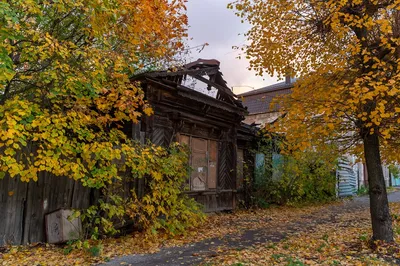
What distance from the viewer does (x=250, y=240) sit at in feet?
23.3

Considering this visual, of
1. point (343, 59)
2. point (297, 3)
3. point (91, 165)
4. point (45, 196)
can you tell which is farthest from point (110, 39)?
point (343, 59)

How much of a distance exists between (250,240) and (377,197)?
2.78 meters

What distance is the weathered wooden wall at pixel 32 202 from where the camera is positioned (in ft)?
18.5

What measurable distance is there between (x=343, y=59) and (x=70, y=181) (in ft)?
20.6

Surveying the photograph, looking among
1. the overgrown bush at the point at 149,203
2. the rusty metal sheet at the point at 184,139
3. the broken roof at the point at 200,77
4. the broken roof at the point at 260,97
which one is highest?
the broken roof at the point at 260,97

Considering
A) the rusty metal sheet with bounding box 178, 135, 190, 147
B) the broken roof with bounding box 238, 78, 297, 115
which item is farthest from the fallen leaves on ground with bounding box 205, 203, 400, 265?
the broken roof with bounding box 238, 78, 297, 115

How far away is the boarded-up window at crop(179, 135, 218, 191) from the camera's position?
995 cm

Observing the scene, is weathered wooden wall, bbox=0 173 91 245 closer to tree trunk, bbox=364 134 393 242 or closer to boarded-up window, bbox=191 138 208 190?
boarded-up window, bbox=191 138 208 190

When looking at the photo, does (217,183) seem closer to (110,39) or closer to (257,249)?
(257,249)

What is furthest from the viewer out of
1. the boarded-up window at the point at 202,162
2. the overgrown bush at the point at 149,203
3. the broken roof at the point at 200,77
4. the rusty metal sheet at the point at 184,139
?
the boarded-up window at the point at 202,162

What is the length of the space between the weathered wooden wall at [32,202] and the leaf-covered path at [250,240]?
178cm

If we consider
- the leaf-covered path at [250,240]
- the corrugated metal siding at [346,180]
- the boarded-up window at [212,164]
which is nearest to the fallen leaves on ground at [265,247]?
the leaf-covered path at [250,240]

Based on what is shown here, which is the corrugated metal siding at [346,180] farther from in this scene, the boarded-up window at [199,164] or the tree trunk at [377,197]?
the tree trunk at [377,197]

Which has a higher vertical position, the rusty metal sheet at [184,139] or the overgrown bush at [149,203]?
the rusty metal sheet at [184,139]
